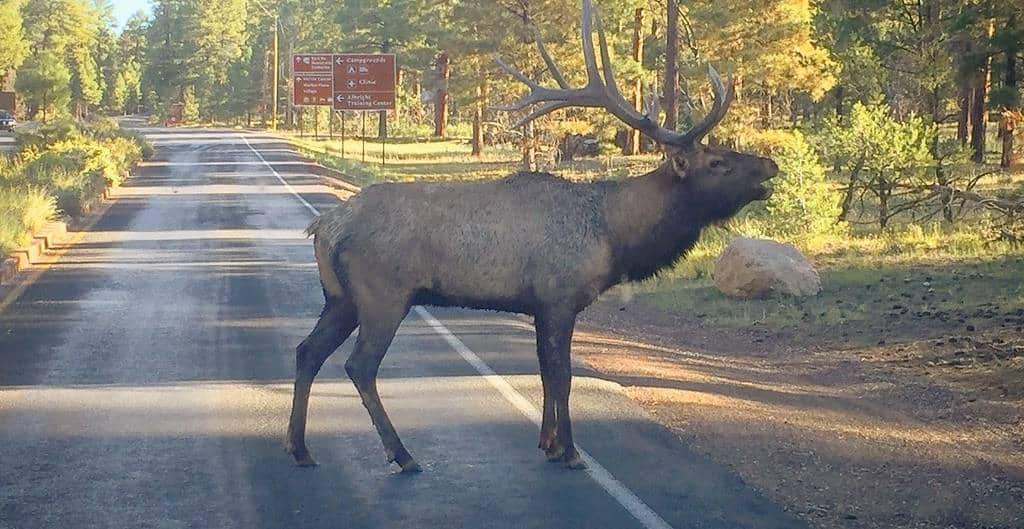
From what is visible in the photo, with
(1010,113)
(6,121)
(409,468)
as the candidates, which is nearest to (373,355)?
(409,468)

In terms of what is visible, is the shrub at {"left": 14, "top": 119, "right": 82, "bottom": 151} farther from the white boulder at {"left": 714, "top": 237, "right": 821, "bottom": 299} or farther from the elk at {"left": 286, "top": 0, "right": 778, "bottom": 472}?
the elk at {"left": 286, "top": 0, "right": 778, "bottom": 472}

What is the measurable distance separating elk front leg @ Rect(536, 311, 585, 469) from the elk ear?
3.95 feet

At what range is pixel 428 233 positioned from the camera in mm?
7625

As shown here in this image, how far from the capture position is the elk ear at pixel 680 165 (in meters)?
8.19

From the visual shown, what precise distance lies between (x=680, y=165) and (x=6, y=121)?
3384 inches

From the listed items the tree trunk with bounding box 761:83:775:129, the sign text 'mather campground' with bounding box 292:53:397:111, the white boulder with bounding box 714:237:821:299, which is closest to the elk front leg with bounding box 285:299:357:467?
the white boulder with bounding box 714:237:821:299

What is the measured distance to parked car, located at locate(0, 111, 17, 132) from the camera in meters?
84.0

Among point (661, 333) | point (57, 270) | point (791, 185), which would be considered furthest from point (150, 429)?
point (791, 185)

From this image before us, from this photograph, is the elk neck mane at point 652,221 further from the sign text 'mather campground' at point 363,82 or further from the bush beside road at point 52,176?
the sign text 'mather campground' at point 363,82

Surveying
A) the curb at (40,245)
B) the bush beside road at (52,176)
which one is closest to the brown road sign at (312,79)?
the bush beside road at (52,176)

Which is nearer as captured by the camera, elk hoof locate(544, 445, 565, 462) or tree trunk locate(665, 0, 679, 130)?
elk hoof locate(544, 445, 565, 462)

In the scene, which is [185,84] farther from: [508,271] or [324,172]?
[508,271]

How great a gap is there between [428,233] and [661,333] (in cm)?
641

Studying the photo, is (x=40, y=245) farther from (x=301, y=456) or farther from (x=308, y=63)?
(x=308, y=63)
